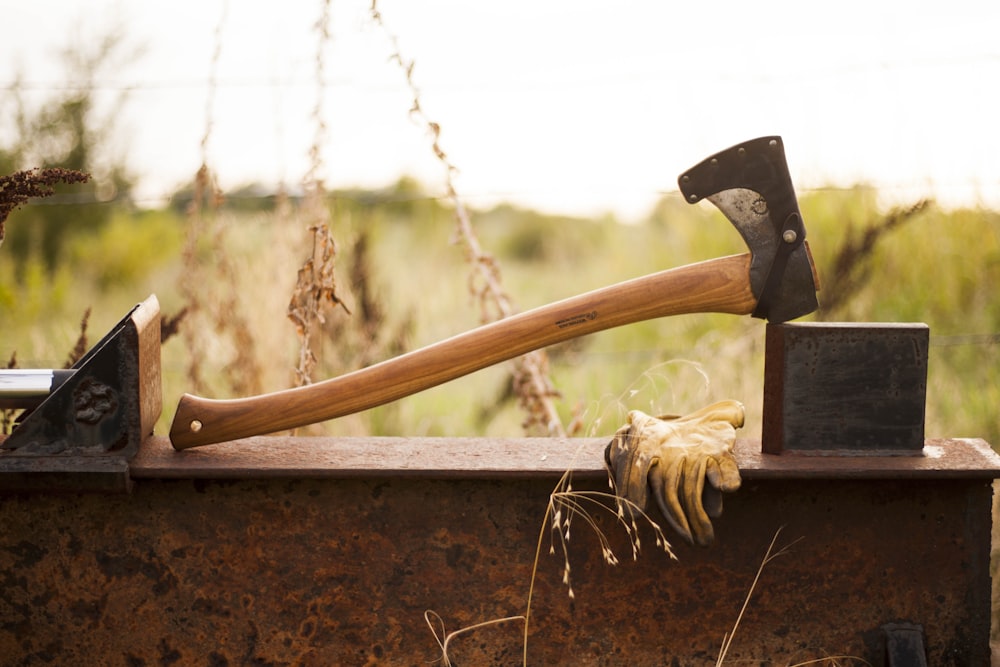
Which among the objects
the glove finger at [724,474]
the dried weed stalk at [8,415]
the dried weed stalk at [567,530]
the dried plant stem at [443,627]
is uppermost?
the dried weed stalk at [8,415]

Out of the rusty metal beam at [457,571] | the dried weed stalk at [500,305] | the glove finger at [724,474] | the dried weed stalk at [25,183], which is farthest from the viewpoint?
the dried weed stalk at [500,305]

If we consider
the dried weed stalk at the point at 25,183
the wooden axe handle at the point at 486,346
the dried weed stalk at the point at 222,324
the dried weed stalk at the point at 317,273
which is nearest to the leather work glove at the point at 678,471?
the wooden axe handle at the point at 486,346

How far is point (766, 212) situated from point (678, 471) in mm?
538

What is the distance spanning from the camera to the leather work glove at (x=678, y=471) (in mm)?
1610

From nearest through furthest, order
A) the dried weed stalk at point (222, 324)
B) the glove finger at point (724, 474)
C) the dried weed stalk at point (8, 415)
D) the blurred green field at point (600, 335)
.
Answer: the glove finger at point (724, 474) → the dried weed stalk at point (8, 415) → the dried weed stalk at point (222, 324) → the blurred green field at point (600, 335)

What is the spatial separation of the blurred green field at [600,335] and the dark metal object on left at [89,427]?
111 cm

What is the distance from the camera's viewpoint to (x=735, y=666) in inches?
69.4

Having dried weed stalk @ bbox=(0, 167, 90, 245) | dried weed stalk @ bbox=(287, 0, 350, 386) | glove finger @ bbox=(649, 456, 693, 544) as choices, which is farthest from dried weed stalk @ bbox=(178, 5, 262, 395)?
glove finger @ bbox=(649, 456, 693, 544)

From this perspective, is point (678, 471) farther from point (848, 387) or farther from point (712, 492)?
point (848, 387)

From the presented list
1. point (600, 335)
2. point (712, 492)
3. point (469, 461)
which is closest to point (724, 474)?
point (712, 492)

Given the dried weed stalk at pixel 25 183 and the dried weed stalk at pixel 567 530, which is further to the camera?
the dried weed stalk at pixel 25 183

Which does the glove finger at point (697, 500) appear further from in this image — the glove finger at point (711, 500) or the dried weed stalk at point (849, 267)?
the dried weed stalk at point (849, 267)

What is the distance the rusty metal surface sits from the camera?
171 cm

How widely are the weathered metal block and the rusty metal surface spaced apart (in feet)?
0.31
